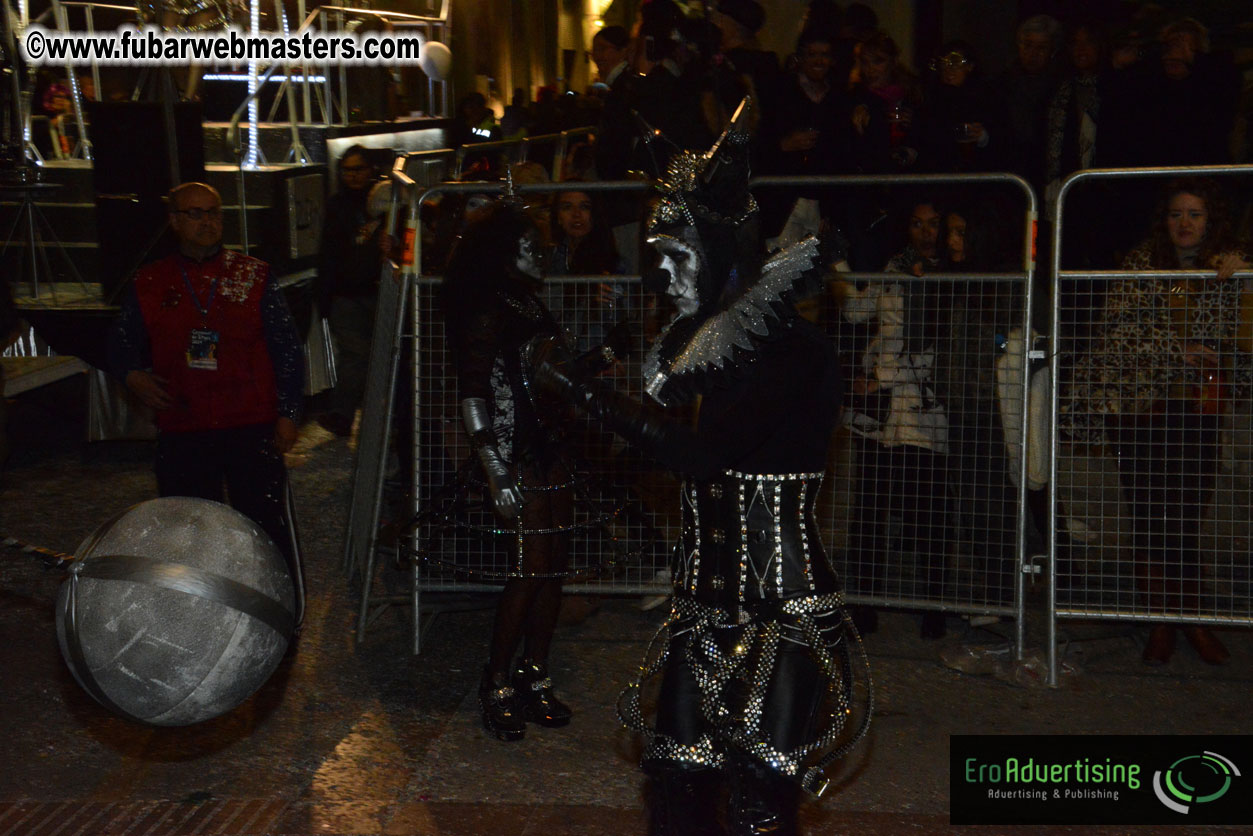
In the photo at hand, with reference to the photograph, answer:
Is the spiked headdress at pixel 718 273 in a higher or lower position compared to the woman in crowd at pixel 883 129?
lower

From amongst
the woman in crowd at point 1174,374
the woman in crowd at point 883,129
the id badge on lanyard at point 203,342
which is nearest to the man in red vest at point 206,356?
the id badge on lanyard at point 203,342

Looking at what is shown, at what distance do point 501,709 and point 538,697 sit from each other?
0.19m

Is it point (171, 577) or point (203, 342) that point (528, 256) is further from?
point (171, 577)

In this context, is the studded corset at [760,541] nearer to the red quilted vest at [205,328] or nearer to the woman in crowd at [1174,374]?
the woman in crowd at [1174,374]

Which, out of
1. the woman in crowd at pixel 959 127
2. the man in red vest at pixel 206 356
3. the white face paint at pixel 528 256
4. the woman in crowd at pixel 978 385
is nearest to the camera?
the white face paint at pixel 528 256


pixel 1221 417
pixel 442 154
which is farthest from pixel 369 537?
pixel 442 154

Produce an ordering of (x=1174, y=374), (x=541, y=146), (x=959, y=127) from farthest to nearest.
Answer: (x=541, y=146)
(x=959, y=127)
(x=1174, y=374)

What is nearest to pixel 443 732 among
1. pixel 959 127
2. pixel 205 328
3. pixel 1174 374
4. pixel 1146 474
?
pixel 205 328

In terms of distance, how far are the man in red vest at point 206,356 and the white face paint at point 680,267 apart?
298 cm

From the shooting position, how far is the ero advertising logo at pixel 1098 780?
14.4 feet

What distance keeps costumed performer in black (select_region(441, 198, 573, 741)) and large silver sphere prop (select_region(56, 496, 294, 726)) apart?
1.17 meters

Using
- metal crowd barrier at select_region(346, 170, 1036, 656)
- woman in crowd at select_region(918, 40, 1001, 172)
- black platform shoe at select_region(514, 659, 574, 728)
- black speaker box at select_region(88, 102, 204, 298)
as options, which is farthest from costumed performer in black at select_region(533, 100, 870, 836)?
black speaker box at select_region(88, 102, 204, 298)

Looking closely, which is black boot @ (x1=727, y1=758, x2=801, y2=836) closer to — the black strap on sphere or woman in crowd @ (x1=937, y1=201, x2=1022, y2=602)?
the black strap on sphere

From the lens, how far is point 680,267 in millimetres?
3262
